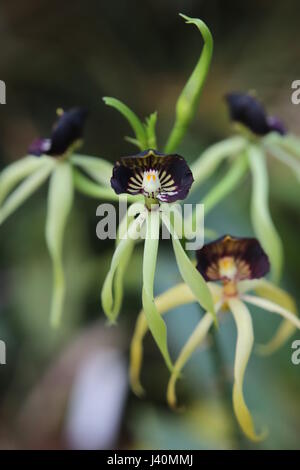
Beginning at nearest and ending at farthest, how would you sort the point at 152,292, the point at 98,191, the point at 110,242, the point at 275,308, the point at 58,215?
the point at 152,292
the point at 275,308
the point at 98,191
the point at 58,215
the point at 110,242

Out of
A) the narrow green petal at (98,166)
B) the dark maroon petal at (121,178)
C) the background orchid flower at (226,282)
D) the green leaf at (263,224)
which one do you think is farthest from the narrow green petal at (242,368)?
the narrow green petal at (98,166)

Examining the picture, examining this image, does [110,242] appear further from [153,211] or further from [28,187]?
[153,211]

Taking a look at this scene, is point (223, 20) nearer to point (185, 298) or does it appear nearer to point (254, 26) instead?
point (254, 26)

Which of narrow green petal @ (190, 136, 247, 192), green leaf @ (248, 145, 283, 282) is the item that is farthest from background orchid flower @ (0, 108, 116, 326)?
green leaf @ (248, 145, 283, 282)

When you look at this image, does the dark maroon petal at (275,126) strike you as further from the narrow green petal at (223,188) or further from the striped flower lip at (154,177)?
the striped flower lip at (154,177)

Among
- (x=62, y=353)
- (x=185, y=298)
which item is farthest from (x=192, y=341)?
(x=62, y=353)

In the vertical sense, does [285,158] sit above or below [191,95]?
below

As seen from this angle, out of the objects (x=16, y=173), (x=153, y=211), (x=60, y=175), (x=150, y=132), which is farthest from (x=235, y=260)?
(x=16, y=173)
